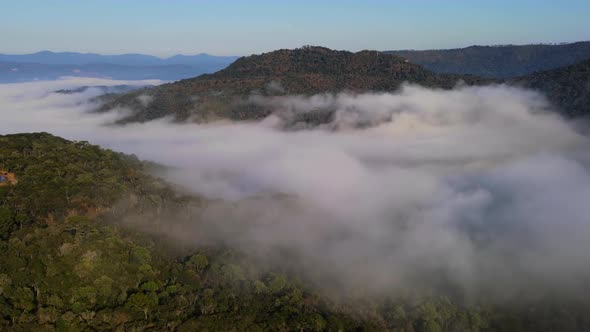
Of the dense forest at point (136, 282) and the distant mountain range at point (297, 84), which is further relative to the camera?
the distant mountain range at point (297, 84)

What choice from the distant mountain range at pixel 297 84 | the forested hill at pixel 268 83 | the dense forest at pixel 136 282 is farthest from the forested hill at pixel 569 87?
the dense forest at pixel 136 282

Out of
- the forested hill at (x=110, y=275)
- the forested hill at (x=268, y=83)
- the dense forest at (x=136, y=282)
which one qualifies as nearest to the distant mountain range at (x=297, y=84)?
the forested hill at (x=268, y=83)

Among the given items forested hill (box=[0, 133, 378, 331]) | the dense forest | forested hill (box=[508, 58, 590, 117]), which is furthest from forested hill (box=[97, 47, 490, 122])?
forested hill (box=[0, 133, 378, 331])

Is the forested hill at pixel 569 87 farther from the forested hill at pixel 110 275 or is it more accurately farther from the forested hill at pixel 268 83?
the forested hill at pixel 110 275

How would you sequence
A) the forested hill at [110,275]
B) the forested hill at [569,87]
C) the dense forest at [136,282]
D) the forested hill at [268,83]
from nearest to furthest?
1. the forested hill at [110,275]
2. the dense forest at [136,282]
3. the forested hill at [569,87]
4. the forested hill at [268,83]

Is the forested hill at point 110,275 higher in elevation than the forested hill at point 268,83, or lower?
lower

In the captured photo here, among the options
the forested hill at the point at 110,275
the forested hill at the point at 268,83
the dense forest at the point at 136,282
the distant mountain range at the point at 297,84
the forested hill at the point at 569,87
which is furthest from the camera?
the forested hill at the point at 268,83
